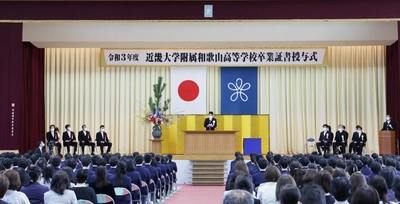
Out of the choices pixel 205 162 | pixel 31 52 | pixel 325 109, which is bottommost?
pixel 205 162

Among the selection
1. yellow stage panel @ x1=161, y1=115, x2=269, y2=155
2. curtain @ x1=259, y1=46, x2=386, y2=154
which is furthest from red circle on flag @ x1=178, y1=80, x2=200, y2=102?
curtain @ x1=259, y1=46, x2=386, y2=154

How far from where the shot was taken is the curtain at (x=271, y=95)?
19.0 m

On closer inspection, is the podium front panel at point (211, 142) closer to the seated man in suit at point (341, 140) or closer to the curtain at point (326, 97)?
the seated man in suit at point (341, 140)

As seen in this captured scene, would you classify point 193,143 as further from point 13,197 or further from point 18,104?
point 13,197

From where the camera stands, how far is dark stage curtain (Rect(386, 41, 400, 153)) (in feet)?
56.1

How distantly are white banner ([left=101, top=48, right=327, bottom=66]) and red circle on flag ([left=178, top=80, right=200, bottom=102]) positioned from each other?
685 mm

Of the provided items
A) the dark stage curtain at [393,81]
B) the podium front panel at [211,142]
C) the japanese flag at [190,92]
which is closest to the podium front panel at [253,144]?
the japanese flag at [190,92]

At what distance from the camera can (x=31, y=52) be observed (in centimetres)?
1809

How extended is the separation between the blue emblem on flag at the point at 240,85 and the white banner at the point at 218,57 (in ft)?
1.66

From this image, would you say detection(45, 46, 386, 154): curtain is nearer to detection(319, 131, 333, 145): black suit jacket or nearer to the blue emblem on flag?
the blue emblem on flag

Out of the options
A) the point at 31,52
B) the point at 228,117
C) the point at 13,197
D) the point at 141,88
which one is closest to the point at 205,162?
the point at 228,117

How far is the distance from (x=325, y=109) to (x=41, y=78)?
8915 millimetres

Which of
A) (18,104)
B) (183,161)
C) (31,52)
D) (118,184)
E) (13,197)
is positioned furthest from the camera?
(31,52)

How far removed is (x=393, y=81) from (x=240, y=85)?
4587mm
